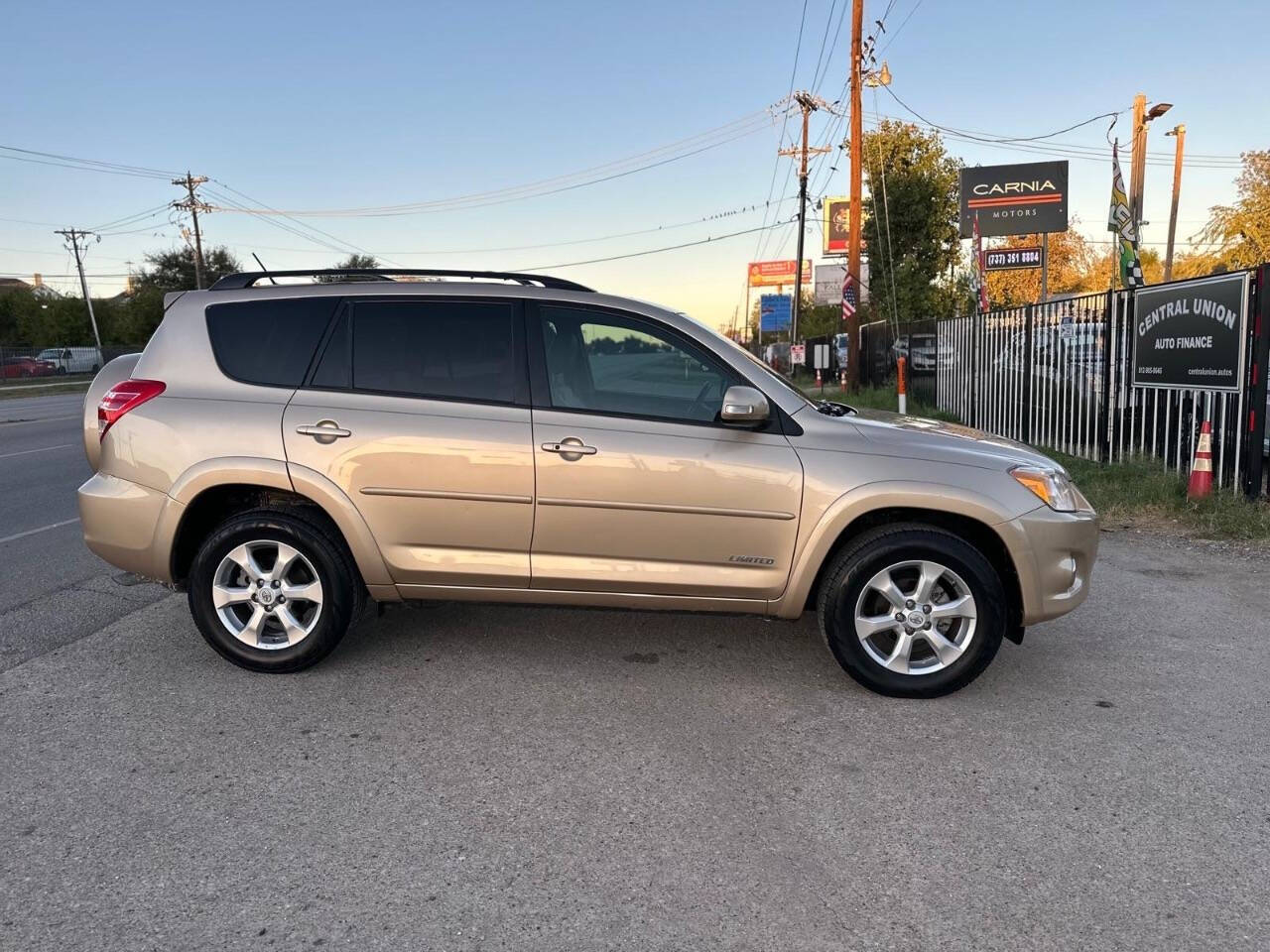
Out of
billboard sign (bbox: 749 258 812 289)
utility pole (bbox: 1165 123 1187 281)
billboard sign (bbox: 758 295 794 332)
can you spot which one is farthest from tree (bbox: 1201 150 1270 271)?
billboard sign (bbox: 749 258 812 289)

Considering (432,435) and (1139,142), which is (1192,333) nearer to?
(432,435)

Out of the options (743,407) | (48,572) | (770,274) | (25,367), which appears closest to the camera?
(743,407)

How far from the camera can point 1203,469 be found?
8.34 m

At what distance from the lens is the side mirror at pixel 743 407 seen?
4078 millimetres

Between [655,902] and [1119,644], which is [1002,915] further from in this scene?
[1119,644]

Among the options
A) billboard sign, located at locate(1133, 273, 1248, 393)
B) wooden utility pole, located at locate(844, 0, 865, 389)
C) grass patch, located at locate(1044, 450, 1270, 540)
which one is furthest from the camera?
→ wooden utility pole, located at locate(844, 0, 865, 389)

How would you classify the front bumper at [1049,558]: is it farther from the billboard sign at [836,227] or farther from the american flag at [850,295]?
the billboard sign at [836,227]

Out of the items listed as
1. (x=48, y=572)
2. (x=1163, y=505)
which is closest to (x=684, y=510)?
(x=48, y=572)

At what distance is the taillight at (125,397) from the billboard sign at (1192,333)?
8.37 m

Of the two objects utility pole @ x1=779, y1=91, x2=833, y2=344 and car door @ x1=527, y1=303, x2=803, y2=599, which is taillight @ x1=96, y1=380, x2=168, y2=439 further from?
utility pole @ x1=779, y1=91, x2=833, y2=344

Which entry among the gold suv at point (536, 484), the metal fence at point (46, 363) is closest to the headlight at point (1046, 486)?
the gold suv at point (536, 484)

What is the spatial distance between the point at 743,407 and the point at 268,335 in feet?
7.67

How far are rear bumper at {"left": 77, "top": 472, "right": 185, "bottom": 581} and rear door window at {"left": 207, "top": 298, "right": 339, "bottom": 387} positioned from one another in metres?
0.71

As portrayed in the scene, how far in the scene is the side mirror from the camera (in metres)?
4.08
